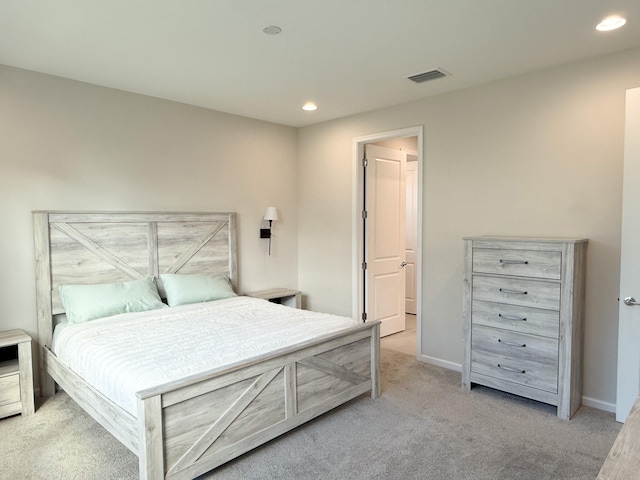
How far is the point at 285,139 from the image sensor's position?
5121 mm

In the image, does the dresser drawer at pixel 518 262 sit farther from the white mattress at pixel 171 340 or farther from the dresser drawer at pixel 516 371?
the white mattress at pixel 171 340

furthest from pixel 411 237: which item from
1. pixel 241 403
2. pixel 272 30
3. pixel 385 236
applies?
pixel 241 403

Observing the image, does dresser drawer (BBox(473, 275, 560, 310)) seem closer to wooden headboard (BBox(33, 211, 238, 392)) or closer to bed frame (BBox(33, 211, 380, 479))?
bed frame (BBox(33, 211, 380, 479))

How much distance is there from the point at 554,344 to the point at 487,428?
2.51ft

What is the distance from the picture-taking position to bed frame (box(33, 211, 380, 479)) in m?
2.07

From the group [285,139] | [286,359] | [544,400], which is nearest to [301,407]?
[286,359]

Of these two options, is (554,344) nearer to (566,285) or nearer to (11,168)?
(566,285)

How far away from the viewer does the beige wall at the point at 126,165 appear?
10.5 feet

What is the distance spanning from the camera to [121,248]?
12.2 feet

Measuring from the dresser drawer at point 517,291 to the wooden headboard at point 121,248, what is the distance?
8.43ft

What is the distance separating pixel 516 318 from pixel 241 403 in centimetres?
209

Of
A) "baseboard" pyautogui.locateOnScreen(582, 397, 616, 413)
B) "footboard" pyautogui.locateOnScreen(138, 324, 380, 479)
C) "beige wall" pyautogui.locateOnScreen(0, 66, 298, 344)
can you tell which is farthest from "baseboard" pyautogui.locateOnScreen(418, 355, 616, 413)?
"beige wall" pyautogui.locateOnScreen(0, 66, 298, 344)

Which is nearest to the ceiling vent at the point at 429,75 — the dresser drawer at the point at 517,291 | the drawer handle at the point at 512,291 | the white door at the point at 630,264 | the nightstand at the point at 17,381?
the white door at the point at 630,264

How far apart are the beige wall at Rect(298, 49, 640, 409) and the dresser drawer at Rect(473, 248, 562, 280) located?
40 cm
